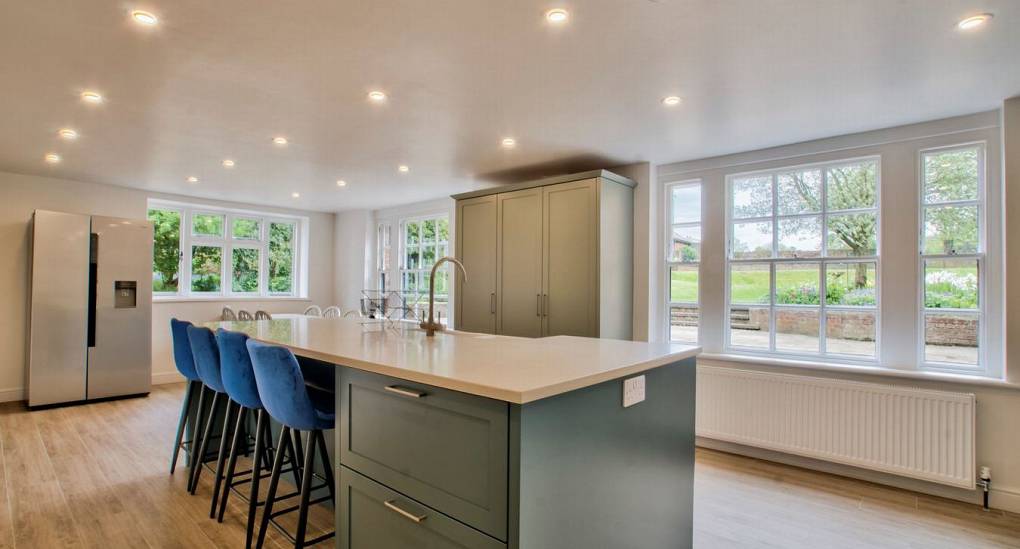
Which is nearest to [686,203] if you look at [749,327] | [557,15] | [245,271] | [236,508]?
[749,327]

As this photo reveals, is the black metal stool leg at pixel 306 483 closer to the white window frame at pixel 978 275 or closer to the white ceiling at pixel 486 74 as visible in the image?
the white ceiling at pixel 486 74

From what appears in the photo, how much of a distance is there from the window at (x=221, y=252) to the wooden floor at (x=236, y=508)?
2799mm

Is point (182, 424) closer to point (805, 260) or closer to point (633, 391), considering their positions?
point (633, 391)

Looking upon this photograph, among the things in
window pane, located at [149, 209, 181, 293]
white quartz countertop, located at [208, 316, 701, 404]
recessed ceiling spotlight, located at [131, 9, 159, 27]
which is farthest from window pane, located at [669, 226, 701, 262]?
window pane, located at [149, 209, 181, 293]

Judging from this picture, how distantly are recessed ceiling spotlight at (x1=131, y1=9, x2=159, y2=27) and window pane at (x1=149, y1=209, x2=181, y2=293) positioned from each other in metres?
4.98

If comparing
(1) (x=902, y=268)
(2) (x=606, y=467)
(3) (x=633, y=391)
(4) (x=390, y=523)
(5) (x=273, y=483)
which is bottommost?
(5) (x=273, y=483)

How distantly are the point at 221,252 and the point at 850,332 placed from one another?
722cm

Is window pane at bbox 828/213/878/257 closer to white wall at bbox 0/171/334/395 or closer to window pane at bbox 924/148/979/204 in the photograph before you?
window pane at bbox 924/148/979/204

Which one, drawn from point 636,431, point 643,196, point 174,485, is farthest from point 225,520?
point 643,196

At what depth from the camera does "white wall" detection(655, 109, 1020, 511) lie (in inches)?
118

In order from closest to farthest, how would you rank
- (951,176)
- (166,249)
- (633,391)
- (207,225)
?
1. (633,391)
2. (951,176)
3. (166,249)
4. (207,225)

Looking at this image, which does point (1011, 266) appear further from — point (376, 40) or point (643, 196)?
point (376, 40)

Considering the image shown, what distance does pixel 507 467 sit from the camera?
4.43 feet

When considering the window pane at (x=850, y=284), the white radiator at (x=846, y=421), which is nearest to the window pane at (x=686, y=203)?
the window pane at (x=850, y=284)
